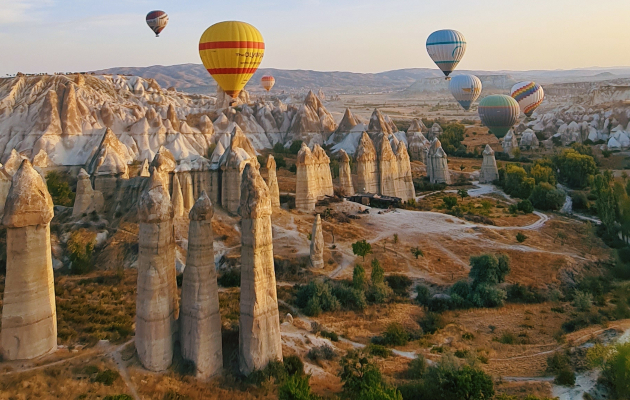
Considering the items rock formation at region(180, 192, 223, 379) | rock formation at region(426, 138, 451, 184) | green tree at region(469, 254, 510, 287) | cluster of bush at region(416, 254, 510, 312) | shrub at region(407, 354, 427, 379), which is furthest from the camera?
rock formation at region(426, 138, 451, 184)

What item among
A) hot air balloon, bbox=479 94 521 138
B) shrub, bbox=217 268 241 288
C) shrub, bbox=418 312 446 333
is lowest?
shrub, bbox=418 312 446 333

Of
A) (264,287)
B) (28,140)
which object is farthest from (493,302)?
(28,140)

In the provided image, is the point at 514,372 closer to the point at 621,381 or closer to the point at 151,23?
the point at 621,381

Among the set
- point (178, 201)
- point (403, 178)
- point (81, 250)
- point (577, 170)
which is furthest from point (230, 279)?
point (577, 170)

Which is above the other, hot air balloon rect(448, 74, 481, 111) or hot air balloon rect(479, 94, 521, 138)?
hot air balloon rect(448, 74, 481, 111)

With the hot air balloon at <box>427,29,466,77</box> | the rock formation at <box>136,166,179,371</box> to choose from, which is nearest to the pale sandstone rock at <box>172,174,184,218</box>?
the rock formation at <box>136,166,179,371</box>

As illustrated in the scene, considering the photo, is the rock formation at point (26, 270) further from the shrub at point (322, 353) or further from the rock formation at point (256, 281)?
the shrub at point (322, 353)

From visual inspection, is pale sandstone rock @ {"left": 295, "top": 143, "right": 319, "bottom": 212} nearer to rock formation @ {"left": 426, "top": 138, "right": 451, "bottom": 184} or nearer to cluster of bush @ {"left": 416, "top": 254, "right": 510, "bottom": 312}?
cluster of bush @ {"left": 416, "top": 254, "right": 510, "bottom": 312}
